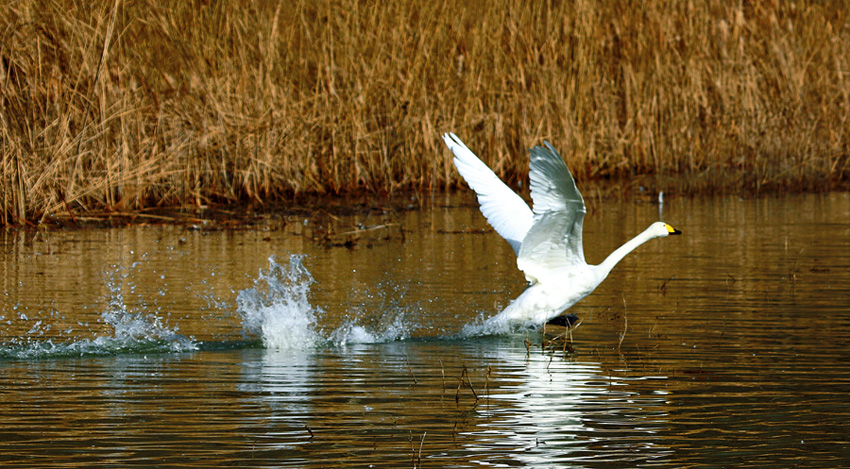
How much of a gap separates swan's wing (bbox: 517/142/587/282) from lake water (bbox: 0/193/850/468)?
474 mm

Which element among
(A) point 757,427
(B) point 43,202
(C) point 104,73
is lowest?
(A) point 757,427

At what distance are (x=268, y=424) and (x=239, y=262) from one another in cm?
599

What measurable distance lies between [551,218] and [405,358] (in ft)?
4.53

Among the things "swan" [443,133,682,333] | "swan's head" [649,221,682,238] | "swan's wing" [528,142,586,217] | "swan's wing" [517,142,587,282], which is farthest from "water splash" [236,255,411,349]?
"swan's head" [649,221,682,238]

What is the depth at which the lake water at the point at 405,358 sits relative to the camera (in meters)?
5.13

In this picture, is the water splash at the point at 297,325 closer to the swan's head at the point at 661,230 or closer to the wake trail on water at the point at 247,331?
the wake trail on water at the point at 247,331

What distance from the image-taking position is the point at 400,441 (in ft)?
17.1

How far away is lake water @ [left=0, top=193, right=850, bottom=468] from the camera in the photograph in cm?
513

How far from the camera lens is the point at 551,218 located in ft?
25.9

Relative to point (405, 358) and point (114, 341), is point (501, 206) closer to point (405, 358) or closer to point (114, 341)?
point (405, 358)

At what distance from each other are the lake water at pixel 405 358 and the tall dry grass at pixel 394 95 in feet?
5.34

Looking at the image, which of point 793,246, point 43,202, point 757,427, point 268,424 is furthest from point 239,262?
point 757,427

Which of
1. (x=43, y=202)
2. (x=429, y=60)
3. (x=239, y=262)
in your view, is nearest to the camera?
(x=239, y=262)

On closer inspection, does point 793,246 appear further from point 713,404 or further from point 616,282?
point 713,404
